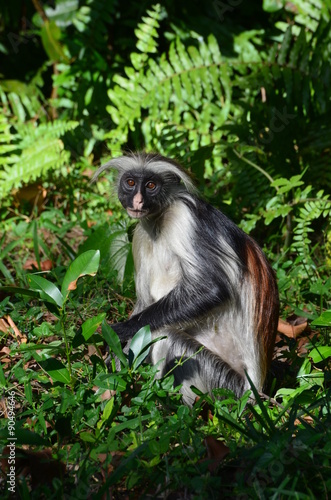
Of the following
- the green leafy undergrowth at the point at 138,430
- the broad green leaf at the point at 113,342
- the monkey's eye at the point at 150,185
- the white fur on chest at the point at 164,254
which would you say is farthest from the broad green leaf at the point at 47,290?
the monkey's eye at the point at 150,185

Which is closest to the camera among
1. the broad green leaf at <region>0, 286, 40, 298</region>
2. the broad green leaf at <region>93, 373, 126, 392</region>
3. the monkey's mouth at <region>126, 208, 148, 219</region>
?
the broad green leaf at <region>0, 286, 40, 298</region>

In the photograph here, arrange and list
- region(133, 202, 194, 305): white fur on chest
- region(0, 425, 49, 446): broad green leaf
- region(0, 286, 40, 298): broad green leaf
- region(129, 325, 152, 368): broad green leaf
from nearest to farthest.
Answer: region(0, 425, 49, 446): broad green leaf
region(0, 286, 40, 298): broad green leaf
region(129, 325, 152, 368): broad green leaf
region(133, 202, 194, 305): white fur on chest

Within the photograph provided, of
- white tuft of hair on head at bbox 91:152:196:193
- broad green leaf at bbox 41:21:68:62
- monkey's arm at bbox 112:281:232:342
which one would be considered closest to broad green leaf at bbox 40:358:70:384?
monkey's arm at bbox 112:281:232:342

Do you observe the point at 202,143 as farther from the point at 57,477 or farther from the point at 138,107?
the point at 57,477

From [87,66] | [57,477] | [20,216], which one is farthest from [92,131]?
[57,477]

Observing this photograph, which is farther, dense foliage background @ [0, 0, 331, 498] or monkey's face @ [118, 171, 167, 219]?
monkey's face @ [118, 171, 167, 219]

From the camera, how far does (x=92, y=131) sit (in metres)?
9.34

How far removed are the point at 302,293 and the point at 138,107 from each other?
10.8 ft

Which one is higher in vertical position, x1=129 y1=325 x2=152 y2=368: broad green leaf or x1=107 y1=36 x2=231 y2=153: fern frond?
x1=107 y1=36 x2=231 y2=153: fern frond

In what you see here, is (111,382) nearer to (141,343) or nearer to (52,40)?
(141,343)

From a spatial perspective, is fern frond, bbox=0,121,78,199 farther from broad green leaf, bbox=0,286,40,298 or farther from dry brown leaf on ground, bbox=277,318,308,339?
broad green leaf, bbox=0,286,40,298

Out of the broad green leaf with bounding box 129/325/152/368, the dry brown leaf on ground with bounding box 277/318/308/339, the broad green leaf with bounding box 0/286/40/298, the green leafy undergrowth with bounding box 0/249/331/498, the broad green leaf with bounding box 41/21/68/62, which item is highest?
the broad green leaf with bounding box 41/21/68/62

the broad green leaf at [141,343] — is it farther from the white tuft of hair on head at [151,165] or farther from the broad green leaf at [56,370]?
the white tuft of hair on head at [151,165]

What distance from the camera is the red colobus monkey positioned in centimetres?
481
